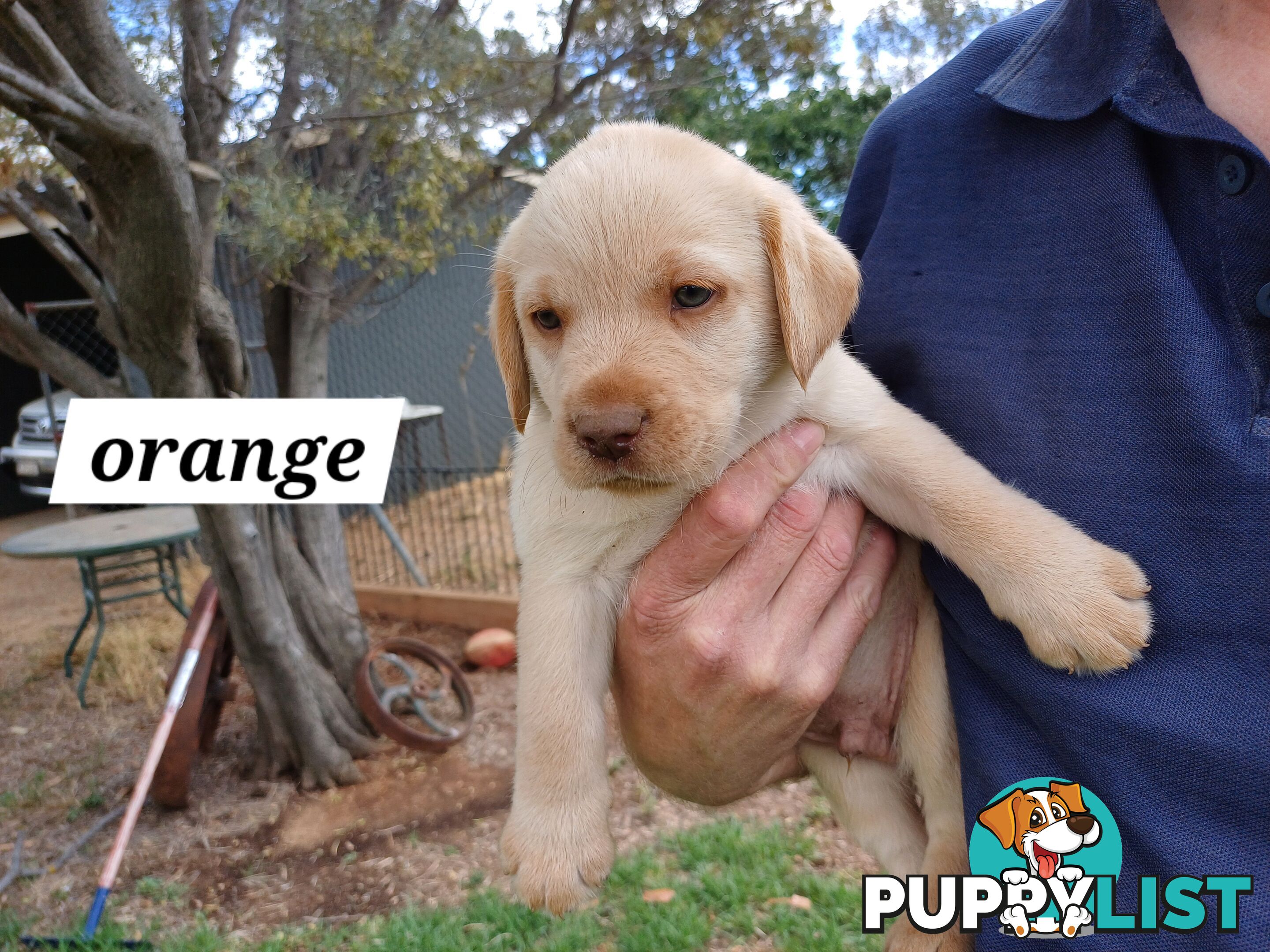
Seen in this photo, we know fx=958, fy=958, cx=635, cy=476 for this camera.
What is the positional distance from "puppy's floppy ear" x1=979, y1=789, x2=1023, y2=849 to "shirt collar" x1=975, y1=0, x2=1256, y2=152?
0.96m

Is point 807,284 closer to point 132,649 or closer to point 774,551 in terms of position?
point 774,551

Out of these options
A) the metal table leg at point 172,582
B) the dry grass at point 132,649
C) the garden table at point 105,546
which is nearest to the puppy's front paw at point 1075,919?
the garden table at point 105,546

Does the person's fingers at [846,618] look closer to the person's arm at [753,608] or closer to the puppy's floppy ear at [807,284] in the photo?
the person's arm at [753,608]

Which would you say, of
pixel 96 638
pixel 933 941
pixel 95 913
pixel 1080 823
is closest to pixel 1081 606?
pixel 1080 823

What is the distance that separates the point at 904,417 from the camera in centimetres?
A: 182

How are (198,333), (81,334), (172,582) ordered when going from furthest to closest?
(81,334) → (172,582) → (198,333)

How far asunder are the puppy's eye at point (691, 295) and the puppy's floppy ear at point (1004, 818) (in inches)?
37.2

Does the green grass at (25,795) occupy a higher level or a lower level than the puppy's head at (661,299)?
lower

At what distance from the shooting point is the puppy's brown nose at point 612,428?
156 centimetres

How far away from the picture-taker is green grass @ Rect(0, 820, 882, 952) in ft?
12.7

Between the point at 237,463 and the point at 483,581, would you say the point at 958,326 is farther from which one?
the point at 483,581

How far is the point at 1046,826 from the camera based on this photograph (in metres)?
1.38

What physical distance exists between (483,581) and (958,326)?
7073mm

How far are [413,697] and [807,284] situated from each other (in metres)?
5.10
